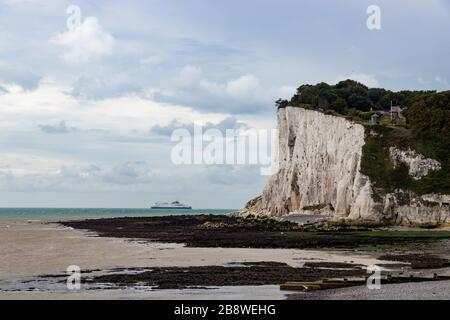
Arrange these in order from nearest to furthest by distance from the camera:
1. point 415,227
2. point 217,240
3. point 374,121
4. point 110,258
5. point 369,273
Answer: point 369,273, point 110,258, point 217,240, point 415,227, point 374,121

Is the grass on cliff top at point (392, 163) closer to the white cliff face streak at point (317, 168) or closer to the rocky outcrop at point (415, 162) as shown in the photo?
the rocky outcrop at point (415, 162)

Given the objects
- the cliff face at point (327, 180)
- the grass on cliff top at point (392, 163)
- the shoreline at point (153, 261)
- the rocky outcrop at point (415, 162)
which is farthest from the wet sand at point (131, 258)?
the rocky outcrop at point (415, 162)

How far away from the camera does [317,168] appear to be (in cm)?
8675

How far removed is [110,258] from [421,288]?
72.2 feet

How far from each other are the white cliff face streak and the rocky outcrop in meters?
4.42

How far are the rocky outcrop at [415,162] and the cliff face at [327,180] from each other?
0.23 metres

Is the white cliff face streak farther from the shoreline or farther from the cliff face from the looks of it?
the shoreline

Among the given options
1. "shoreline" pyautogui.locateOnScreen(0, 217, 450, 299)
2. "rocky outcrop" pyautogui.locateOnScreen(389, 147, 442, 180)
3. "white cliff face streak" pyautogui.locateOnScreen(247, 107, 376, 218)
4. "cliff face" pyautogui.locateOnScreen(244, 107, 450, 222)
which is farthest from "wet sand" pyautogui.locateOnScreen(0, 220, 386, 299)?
"rocky outcrop" pyautogui.locateOnScreen(389, 147, 442, 180)

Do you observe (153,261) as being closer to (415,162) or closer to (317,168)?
(415,162)

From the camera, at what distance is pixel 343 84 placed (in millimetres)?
112750

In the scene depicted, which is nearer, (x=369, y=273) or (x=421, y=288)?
(x=421, y=288)

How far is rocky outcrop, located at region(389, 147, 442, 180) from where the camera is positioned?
7039 centimetres
